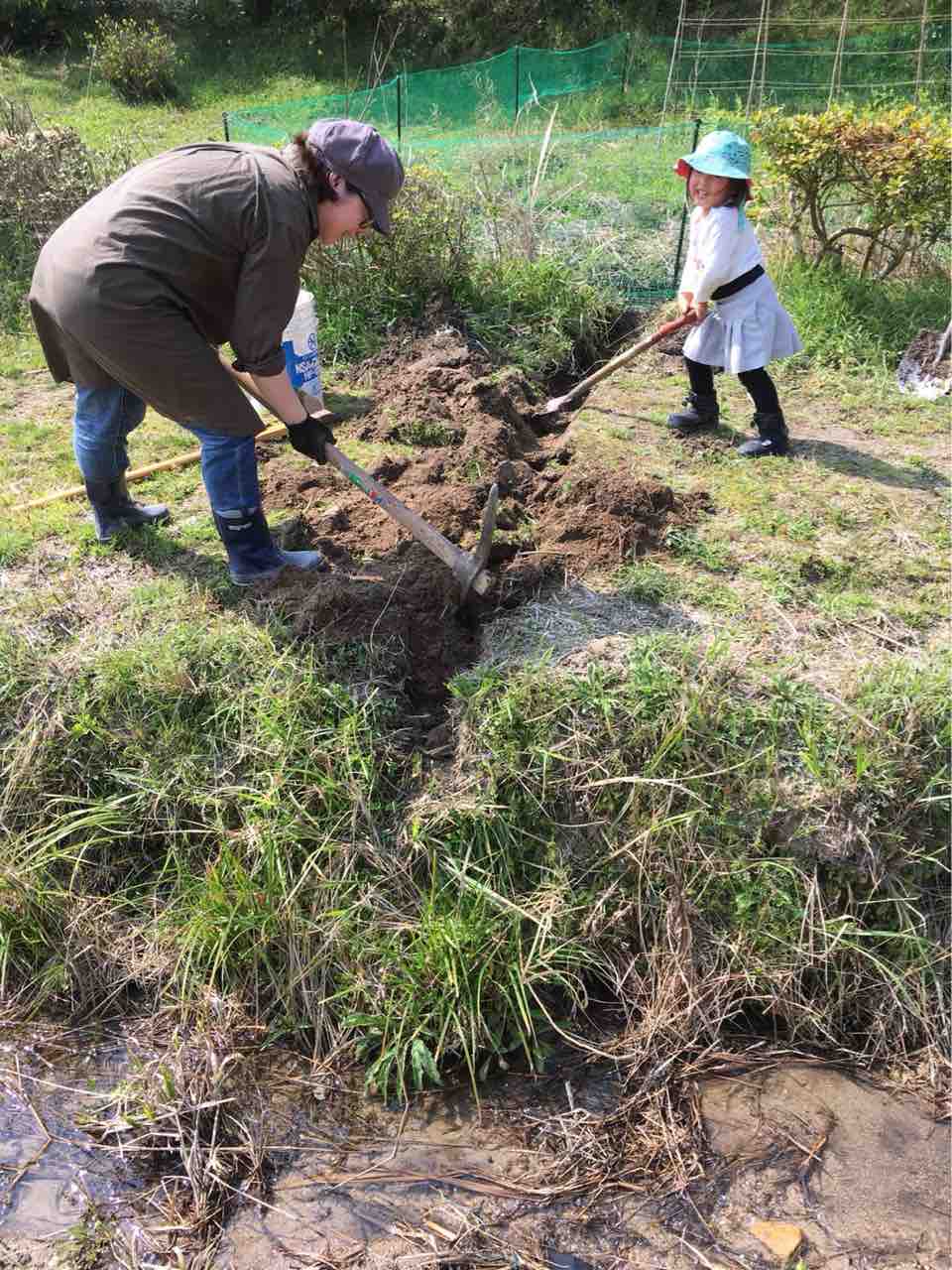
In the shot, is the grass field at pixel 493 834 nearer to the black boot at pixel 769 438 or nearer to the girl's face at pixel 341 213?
the girl's face at pixel 341 213

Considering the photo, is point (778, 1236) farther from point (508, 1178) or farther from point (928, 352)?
point (928, 352)

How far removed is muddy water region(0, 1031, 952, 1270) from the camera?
2.25m

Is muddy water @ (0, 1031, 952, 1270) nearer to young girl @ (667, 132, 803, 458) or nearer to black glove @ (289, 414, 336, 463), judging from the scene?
black glove @ (289, 414, 336, 463)

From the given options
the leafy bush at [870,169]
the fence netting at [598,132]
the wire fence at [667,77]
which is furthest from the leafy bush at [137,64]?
the leafy bush at [870,169]

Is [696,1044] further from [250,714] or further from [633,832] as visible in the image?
[250,714]

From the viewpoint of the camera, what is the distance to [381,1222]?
2.30 meters

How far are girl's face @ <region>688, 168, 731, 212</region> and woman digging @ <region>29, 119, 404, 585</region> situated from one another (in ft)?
6.59

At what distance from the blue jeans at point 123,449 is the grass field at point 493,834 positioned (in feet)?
1.37

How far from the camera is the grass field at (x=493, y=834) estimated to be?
2.72m

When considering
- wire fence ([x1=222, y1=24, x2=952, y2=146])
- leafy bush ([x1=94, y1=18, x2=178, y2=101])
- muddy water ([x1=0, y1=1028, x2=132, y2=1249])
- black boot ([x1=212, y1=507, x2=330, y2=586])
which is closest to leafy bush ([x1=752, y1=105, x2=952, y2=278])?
black boot ([x1=212, y1=507, x2=330, y2=586])

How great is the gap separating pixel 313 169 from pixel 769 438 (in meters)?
2.66

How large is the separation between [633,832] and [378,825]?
0.78 m

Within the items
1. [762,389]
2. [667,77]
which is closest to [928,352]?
[762,389]

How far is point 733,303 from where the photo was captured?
454 centimetres
